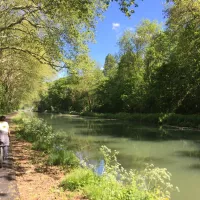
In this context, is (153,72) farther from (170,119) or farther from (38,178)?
(38,178)

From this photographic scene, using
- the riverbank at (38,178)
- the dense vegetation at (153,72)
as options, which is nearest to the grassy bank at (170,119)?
the dense vegetation at (153,72)

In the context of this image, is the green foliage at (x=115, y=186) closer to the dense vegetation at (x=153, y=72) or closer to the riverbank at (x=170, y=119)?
the dense vegetation at (x=153, y=72)

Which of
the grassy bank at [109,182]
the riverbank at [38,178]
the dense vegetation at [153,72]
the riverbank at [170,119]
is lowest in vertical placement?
the riverbank at [38,178]

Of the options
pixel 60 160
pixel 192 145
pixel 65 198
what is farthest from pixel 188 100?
pixel 65 198

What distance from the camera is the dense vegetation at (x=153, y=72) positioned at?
22.5 meters

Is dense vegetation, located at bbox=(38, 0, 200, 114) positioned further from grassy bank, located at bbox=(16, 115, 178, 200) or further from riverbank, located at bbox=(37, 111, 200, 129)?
grassy bank, located at bbox=(16, 115, 178, 200)

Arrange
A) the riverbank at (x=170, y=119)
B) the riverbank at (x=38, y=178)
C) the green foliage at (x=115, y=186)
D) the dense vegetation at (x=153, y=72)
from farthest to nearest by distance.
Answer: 1. the riverbank at (x=170, y=119)
2. the dense vegetation at (x=153, y=72)
3. the riverbank at (x=38, y=178)
4. the green foliage at (x=115, y=186)

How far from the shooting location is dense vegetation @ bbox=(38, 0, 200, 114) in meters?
22.5

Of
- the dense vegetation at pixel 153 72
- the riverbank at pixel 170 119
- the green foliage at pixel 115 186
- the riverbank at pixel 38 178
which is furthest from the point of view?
the riverbank at pixel 170 119

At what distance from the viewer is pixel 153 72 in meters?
47.9

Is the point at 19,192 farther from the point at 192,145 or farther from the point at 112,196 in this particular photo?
the point at 192,145

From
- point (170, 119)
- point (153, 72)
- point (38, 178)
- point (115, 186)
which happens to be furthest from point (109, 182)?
point (153, 72)

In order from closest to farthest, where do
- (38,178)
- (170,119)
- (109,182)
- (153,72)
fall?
(109,182) → (38,178) → (170,119) → (153,72)

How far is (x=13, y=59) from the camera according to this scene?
28969mm
